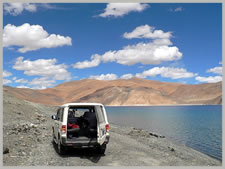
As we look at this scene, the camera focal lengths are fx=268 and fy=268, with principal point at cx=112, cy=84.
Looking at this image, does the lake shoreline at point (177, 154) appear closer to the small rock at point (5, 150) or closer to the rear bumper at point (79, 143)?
the rear bumper at point (79, 143)

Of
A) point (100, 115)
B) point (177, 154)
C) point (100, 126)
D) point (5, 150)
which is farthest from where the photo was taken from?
point (177, 154)

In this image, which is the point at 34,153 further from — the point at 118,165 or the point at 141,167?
the point at 141,167

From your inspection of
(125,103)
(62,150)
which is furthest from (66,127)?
(125,103)

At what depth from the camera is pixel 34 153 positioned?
40.3 feet

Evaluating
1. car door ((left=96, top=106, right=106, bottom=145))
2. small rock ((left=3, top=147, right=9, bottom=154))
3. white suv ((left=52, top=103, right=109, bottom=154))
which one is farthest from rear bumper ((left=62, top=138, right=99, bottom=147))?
small rock ((left=3, top=147, right=9, bottom=154))

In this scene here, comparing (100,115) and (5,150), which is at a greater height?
(100,115)

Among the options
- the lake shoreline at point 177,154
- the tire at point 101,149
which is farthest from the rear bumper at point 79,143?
the lake shoreline at point 177,154

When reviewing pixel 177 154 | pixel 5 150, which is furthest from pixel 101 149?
pixel 177 154

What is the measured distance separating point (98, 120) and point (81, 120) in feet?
4.20

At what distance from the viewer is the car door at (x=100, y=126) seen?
11064 mm

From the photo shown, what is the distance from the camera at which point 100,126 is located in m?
11.1

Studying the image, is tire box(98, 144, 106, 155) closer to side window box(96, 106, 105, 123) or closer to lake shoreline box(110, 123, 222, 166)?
side window box(96, 106, 105, 123)

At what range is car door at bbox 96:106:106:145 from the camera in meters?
11.1

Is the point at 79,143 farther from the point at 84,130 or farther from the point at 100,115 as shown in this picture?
the point at 100,115
